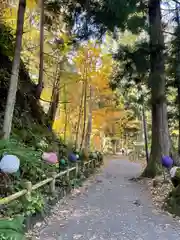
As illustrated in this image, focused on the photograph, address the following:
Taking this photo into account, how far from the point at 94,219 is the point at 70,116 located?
1526 centimetres

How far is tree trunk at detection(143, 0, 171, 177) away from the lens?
36.9 ft

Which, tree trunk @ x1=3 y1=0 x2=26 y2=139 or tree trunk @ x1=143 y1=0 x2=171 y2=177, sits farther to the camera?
tree trunk @ x1=143 y1=0 x2=171 y2=177

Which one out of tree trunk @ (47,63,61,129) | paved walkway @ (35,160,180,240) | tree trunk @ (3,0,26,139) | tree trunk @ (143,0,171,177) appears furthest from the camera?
tree trunk @ (47,63,61,129)

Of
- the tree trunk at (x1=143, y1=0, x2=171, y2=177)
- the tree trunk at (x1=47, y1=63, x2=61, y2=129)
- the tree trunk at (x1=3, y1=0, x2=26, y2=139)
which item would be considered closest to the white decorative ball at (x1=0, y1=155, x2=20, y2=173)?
the tree trunk at (x1=3, y1=0, x2=26, y2=139)

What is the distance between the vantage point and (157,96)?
466 inches

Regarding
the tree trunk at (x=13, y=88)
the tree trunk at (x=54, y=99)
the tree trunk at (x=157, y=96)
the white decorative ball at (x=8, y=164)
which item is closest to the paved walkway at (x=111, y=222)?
the white decorative ball at (x=8, y=164)

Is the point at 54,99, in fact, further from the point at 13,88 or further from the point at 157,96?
the point at 13,88

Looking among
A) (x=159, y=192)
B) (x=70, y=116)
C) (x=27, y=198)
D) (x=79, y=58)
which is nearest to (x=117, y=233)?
(x=27, y=198)

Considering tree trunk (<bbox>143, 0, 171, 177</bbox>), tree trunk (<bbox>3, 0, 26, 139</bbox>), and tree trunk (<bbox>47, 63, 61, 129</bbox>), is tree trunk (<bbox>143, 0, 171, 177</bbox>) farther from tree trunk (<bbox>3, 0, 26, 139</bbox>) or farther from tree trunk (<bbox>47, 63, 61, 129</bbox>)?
tree trunk (<bbox>3, 0, 26, 139</bbox>)

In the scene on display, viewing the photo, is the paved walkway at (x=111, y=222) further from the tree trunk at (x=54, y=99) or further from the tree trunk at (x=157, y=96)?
the tree trunk at (x=54, y=99)

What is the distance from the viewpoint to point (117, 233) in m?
4.81

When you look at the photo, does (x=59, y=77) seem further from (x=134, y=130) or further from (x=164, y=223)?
(x=134, y=130)

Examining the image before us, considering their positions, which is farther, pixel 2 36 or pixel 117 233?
pixel 2 36

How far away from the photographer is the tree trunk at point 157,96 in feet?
36.9
